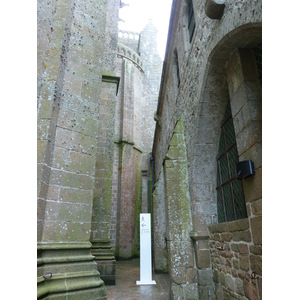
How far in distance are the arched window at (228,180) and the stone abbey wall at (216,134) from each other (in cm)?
15

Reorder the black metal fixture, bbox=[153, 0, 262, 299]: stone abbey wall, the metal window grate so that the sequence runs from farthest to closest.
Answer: the metal window grate → bbox=[153, 0, 262, 299]: stone abbey wall → the black metal fixture

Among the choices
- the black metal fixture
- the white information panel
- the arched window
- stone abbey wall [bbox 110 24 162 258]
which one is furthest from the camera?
stone abbey wall [bbox 110 24 162 258]

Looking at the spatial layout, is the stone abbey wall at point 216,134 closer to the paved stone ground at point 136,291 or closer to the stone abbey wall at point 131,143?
the paved stone ground at point 136,291

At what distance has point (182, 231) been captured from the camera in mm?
4727

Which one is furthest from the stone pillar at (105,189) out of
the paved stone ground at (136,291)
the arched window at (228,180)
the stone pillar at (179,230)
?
the arched window at (228,180)

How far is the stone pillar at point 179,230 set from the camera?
14.7ft

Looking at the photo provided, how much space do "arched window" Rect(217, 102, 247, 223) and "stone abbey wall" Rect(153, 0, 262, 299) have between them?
15cm

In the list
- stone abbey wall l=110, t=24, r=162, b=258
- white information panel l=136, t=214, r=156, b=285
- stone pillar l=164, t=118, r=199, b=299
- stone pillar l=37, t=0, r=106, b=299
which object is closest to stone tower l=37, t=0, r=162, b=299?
stone pillar l=37, t=0, r=106, b=299

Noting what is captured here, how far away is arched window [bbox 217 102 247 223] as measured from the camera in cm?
384

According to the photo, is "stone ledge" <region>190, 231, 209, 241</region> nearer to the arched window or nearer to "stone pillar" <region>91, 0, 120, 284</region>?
the arched window

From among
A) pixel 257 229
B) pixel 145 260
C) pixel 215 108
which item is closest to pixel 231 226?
pixel 257 229

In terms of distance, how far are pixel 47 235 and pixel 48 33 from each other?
241 cm

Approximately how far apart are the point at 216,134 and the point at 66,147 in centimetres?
277

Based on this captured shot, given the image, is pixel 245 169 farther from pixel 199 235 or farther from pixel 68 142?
pixel 199 235
